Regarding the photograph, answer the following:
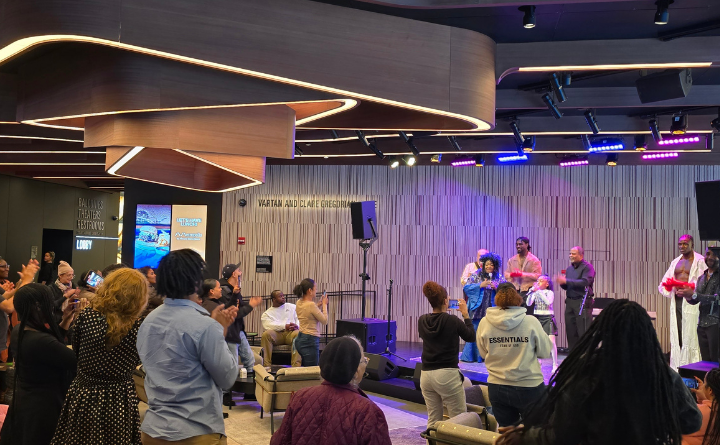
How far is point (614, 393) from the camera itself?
1944 mm

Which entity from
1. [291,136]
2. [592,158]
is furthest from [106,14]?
[592,158]

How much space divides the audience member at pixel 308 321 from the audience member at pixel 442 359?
99.8 inches

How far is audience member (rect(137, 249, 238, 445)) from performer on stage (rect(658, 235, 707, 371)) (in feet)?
21.7

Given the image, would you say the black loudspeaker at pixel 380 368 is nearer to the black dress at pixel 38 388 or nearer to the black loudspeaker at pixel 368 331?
the black loudspeaker at pixel 368 331

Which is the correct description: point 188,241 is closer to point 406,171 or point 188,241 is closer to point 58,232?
point 406,171

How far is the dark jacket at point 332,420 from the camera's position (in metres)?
2.66

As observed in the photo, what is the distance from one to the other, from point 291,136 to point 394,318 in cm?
746

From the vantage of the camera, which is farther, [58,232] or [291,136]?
[58,232]

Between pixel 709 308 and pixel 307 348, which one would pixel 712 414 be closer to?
pixel 709 308

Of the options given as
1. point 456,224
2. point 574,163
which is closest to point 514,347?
point 574,163

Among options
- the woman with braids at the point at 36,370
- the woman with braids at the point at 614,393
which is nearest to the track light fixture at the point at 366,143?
the woman with braids at the point at 36,370

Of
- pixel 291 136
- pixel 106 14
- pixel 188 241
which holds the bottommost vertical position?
pixel 188 241

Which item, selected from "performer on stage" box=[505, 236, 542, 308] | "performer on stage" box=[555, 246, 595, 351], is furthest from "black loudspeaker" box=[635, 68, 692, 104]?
"performer on stage" box=[505, 236, 542, 308]

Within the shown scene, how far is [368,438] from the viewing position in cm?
265
